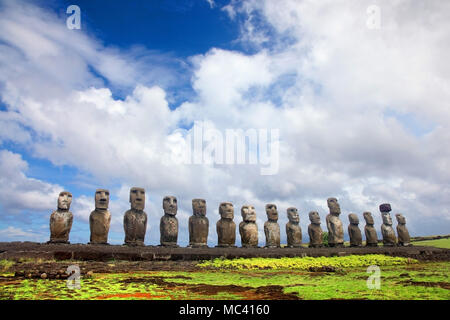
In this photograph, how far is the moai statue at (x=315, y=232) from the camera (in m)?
20.0

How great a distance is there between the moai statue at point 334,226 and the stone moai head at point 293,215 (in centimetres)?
257

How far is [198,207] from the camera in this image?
55.8 ft

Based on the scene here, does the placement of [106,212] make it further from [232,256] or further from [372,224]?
[372,224]

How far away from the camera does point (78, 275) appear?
6.03m

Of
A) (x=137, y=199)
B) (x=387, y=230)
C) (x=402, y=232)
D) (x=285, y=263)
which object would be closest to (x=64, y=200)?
(x=137, y=199)

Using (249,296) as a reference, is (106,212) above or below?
above

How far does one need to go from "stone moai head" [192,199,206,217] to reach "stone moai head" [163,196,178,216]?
3.28ft

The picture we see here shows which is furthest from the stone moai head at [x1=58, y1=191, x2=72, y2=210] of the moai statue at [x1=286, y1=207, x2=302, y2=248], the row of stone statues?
the moai statue at [x1=286, y1=207, x2=302, y2=248]

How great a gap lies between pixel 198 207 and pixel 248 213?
2.90 m

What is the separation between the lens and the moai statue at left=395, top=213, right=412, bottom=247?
23.5 metres

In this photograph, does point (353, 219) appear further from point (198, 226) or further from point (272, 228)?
point (198, 226)

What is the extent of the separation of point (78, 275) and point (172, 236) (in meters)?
9.92
